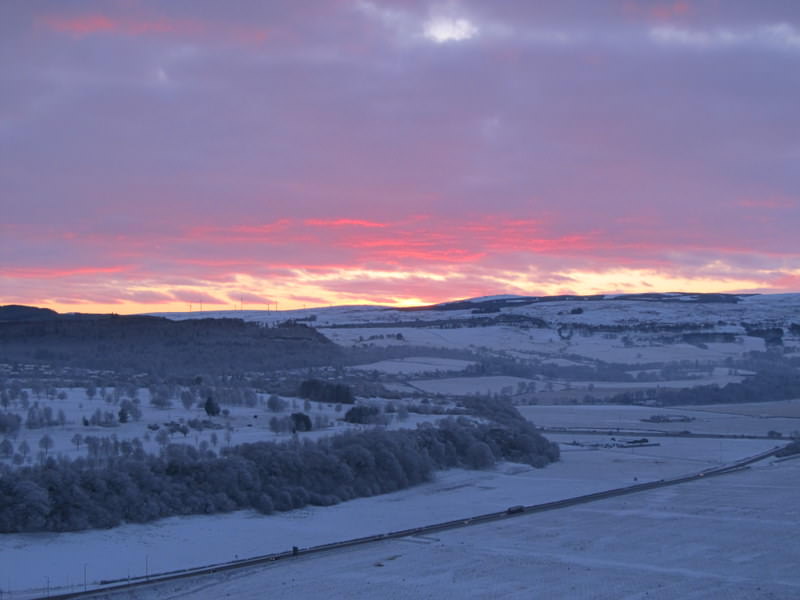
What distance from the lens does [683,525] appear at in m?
28.7

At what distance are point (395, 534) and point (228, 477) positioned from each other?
20.0 feet

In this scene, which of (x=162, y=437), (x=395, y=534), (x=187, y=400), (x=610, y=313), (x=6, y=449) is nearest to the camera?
(x=395, y=534)

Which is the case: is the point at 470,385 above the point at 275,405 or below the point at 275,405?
above

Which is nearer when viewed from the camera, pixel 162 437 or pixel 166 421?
pixel 162 437

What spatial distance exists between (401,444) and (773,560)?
15360 millimetres

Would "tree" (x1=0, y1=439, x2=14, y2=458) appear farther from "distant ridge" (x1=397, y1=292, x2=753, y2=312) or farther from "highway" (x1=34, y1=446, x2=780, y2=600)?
"distant ridge" (x1=397, y1=292, x2=753, y2=312)

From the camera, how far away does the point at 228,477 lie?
101 feet

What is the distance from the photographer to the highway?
72.6 ft

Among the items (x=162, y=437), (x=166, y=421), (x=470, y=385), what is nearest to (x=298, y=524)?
(x=162, y=437)

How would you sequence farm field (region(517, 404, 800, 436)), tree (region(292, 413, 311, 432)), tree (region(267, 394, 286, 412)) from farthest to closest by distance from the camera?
farm field (region(517, 404, 800, 436)) → tree (region(267, 394, 286, 412)) → tree (region(292, 413, 311, 432))

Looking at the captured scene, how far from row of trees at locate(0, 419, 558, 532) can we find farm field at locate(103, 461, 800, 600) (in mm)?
5671

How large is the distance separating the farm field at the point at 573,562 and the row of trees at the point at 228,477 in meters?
5.67

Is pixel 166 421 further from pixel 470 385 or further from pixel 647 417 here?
pixel 470 385

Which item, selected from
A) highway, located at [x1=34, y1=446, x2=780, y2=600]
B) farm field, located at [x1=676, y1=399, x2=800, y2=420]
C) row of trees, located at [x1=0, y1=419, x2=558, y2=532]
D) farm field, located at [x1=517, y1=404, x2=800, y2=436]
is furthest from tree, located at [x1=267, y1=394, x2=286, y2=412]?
farm field, located at [x1=676, y1=399, x2=800, y2=420]
